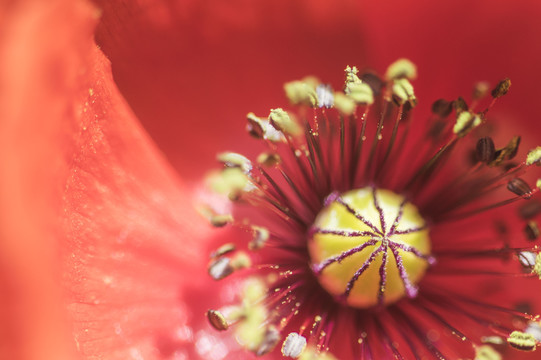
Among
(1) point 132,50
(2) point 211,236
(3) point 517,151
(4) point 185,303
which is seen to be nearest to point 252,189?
(2) point 211,236

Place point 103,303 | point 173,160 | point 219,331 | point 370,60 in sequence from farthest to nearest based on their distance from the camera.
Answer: point 370,60, point 173,160, point 219,331, point 103,303

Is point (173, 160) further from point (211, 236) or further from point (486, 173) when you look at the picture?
point (486, 173)

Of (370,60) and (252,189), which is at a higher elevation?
(370,60)

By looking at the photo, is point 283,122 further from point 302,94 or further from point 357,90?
point 357,90

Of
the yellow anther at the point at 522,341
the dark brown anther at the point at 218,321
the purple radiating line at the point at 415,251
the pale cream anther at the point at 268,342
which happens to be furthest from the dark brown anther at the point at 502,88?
the dark brown anther at the point at 218,321

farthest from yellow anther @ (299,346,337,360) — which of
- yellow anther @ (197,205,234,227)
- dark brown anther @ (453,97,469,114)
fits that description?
dark brown anther @ (453,97,469,114)

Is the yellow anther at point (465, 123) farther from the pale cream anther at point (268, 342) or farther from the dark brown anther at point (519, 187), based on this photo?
the pale cream anther at point (268, 342)

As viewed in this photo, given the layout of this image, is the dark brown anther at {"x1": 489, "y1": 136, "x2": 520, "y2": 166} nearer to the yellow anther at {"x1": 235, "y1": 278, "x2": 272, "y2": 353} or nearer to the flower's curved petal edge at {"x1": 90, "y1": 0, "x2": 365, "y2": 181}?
the flower's curved petal edge at {"x1": 90, "y1": 0, "x2": 365, "y2": 181}
